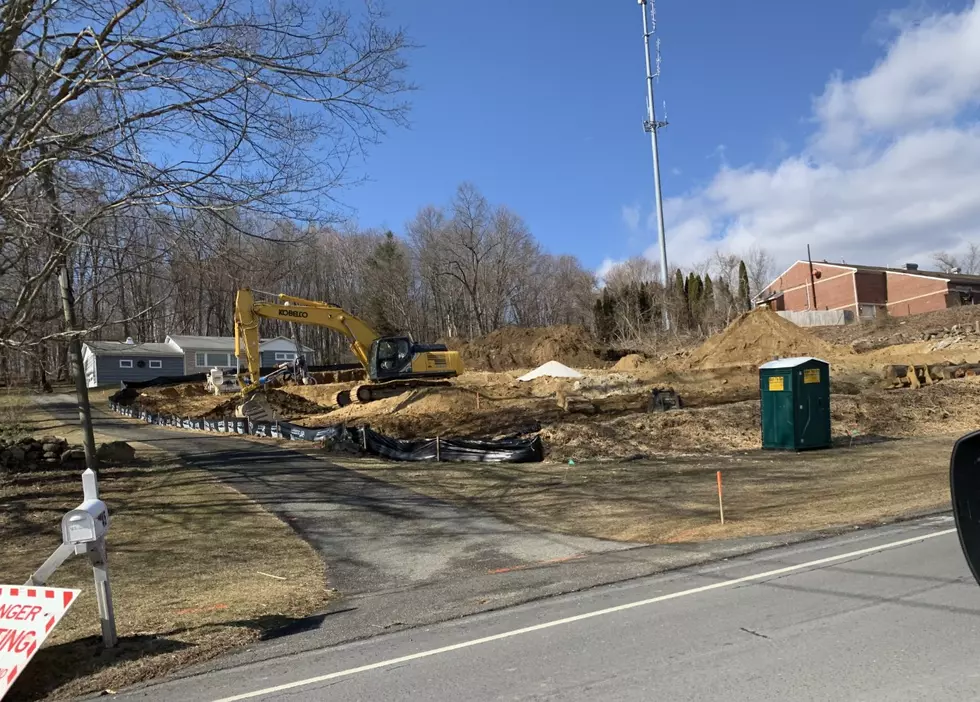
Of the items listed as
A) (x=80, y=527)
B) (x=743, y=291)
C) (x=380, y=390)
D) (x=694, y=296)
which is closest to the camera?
(x=80, y=527)

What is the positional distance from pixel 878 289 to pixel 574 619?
7387 cm

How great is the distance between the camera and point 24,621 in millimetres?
5059

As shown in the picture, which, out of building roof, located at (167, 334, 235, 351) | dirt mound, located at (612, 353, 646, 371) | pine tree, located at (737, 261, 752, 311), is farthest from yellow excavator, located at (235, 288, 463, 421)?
pine tree, located at (737, 261, 752, 311)

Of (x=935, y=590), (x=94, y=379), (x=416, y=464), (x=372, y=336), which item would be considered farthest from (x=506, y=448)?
(x=94, y=379)

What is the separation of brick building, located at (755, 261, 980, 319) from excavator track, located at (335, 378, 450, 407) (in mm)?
43110

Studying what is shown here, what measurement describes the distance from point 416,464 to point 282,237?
840 cm

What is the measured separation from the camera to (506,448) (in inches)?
706

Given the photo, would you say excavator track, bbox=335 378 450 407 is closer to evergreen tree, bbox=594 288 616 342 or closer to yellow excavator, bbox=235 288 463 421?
yellow excavator, bbox=235 288 463 421

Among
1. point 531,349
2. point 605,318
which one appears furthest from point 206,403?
point 605,318

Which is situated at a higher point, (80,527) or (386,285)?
(386,285)

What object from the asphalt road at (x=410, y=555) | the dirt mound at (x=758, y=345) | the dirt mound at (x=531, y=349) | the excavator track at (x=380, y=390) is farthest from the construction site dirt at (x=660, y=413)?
the asphalt road at (x=410, y=555)

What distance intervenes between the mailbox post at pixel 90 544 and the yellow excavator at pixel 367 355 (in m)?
23.8

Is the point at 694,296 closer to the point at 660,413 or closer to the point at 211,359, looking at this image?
the point at 211,359

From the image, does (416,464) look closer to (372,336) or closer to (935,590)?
(935,590)
